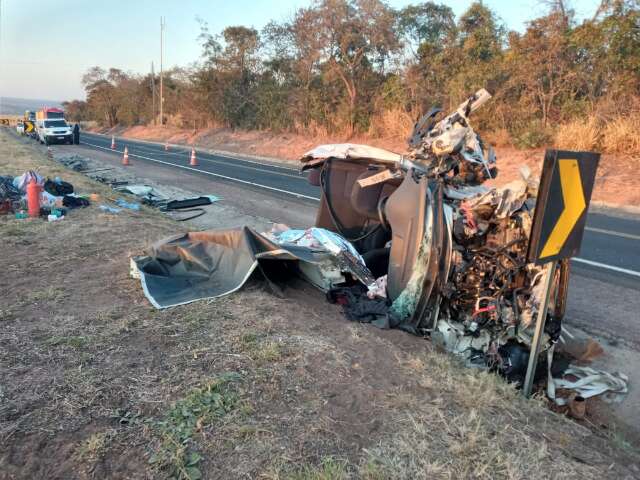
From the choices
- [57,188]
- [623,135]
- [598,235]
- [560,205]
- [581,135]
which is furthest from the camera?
[581,135]

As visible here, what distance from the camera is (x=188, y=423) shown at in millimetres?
2613

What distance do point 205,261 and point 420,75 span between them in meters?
19.4

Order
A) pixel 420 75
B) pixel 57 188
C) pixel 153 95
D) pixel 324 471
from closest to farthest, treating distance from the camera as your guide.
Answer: pixel 324 471 → pixel 57 188 → pixel 420 75 → pixel 153 95

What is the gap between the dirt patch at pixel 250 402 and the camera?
239 centimetres

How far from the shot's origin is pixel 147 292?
4.41 meters

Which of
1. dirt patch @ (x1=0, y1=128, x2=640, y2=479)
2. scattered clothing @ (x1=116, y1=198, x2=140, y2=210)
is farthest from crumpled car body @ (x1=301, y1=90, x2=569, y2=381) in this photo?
scattered clothing @ (x1=116, y1=198, x2=140, y2=210)

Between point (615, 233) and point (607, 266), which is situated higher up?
point (615, 233)

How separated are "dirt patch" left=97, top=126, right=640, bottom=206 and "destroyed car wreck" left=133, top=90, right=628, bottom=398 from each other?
30.5 ft

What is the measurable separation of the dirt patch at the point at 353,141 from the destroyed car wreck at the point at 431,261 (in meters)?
9.30

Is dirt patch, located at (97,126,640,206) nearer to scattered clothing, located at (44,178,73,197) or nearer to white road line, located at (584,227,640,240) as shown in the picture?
white road line, located at (584,227,640,240)

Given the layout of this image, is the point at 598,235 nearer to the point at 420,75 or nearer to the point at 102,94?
the point at 420,75

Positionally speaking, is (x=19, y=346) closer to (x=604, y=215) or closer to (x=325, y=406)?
(x=325, y=406)

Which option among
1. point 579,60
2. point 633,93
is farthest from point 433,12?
point 633,93

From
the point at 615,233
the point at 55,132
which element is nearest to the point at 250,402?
the point at 615,233
